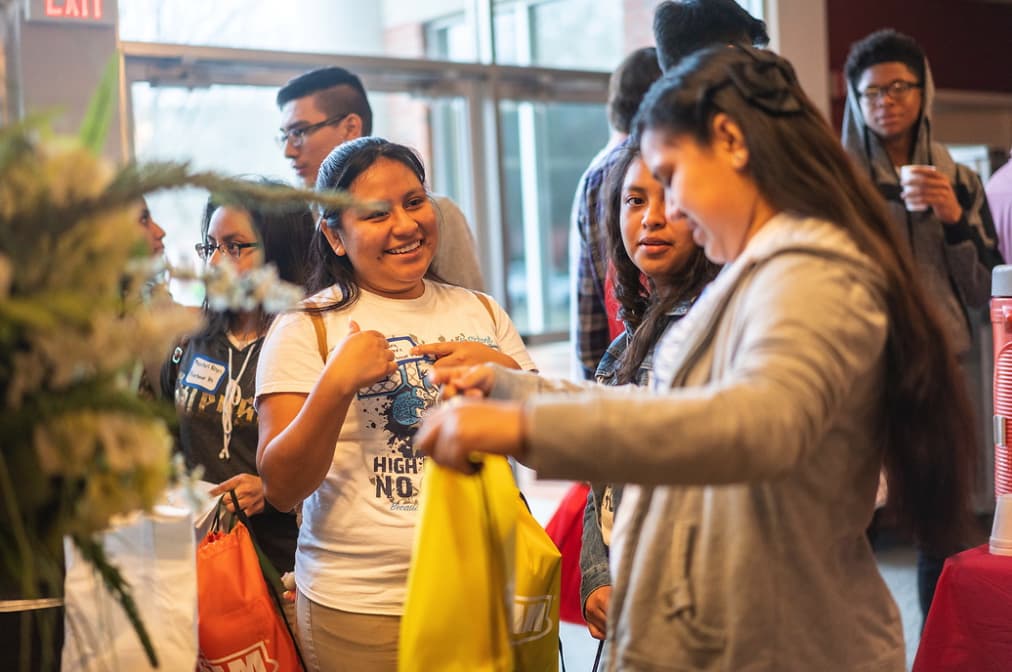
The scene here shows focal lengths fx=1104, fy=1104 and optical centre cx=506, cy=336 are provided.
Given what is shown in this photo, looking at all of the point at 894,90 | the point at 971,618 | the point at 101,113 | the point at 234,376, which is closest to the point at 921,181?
the point at 894,90

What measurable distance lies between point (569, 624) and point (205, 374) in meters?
2.01

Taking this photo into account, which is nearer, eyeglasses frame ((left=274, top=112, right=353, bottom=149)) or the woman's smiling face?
the woman's smiling face

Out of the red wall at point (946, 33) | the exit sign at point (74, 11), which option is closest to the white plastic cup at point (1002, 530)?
the exit sign at point (74, 11)

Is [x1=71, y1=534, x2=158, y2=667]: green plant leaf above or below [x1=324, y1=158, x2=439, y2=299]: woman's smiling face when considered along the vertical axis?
below

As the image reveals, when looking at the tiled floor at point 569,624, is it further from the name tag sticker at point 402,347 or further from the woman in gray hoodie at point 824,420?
the woman in gray hoodie at point 824,420

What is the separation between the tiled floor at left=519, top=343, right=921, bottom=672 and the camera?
3645 mm

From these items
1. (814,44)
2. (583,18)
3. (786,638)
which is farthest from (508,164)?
(786,638)

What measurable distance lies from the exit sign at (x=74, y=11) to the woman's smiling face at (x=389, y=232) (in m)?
2.29

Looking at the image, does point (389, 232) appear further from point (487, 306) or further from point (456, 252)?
point (456, 252)

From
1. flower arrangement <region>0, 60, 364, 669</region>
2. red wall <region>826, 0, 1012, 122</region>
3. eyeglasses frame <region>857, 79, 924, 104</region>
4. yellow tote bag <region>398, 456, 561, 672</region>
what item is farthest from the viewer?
red wall <region>826, 0, 1012, 122</region>

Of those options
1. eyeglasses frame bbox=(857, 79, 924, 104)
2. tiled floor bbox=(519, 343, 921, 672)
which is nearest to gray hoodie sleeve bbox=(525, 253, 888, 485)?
tiled floor bbox=(519, 343, 921, 672)

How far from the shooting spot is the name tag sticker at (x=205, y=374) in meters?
2.27

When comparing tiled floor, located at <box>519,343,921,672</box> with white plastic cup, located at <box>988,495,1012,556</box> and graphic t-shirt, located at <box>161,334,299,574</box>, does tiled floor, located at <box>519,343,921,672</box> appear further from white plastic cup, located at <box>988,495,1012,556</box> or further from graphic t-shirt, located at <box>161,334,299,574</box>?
graphic t-shirt, located at <box>161,334,299,574</box>

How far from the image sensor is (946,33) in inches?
266
